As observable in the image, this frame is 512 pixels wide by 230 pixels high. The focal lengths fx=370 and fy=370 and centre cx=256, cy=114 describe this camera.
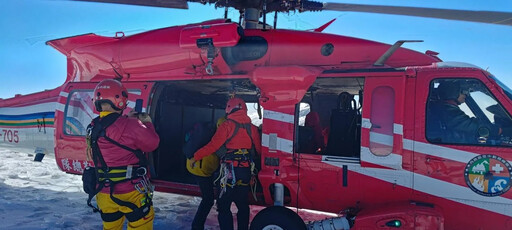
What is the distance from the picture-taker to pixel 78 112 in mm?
5359

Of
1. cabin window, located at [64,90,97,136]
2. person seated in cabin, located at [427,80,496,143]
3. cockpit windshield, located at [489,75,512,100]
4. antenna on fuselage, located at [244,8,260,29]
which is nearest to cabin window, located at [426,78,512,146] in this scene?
person seated in cabin, located at [427,80,496,143]

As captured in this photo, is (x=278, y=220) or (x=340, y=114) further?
(x=340, y=114)

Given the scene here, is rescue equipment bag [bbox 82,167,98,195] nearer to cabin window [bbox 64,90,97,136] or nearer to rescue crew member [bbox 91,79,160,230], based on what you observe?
rescue crew member [bbox 91,79,160,230]

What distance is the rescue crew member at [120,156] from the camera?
3402 mm

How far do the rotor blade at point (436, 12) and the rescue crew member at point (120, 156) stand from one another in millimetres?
2824

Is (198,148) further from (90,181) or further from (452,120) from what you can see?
(452,120)

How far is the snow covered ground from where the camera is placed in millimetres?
5227

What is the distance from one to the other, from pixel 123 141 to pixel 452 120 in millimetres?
3194

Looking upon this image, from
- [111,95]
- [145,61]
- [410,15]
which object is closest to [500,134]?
[410,15]

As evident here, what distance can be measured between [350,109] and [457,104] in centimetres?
138

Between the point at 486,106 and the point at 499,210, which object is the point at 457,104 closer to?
the point at 486,106

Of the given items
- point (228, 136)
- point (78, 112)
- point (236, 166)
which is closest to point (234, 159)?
point (236, 166)

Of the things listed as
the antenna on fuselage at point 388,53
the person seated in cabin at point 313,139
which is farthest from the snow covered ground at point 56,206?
the antenna on fuselage at point 388,53

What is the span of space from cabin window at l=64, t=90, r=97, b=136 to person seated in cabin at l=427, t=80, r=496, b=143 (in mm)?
4367
